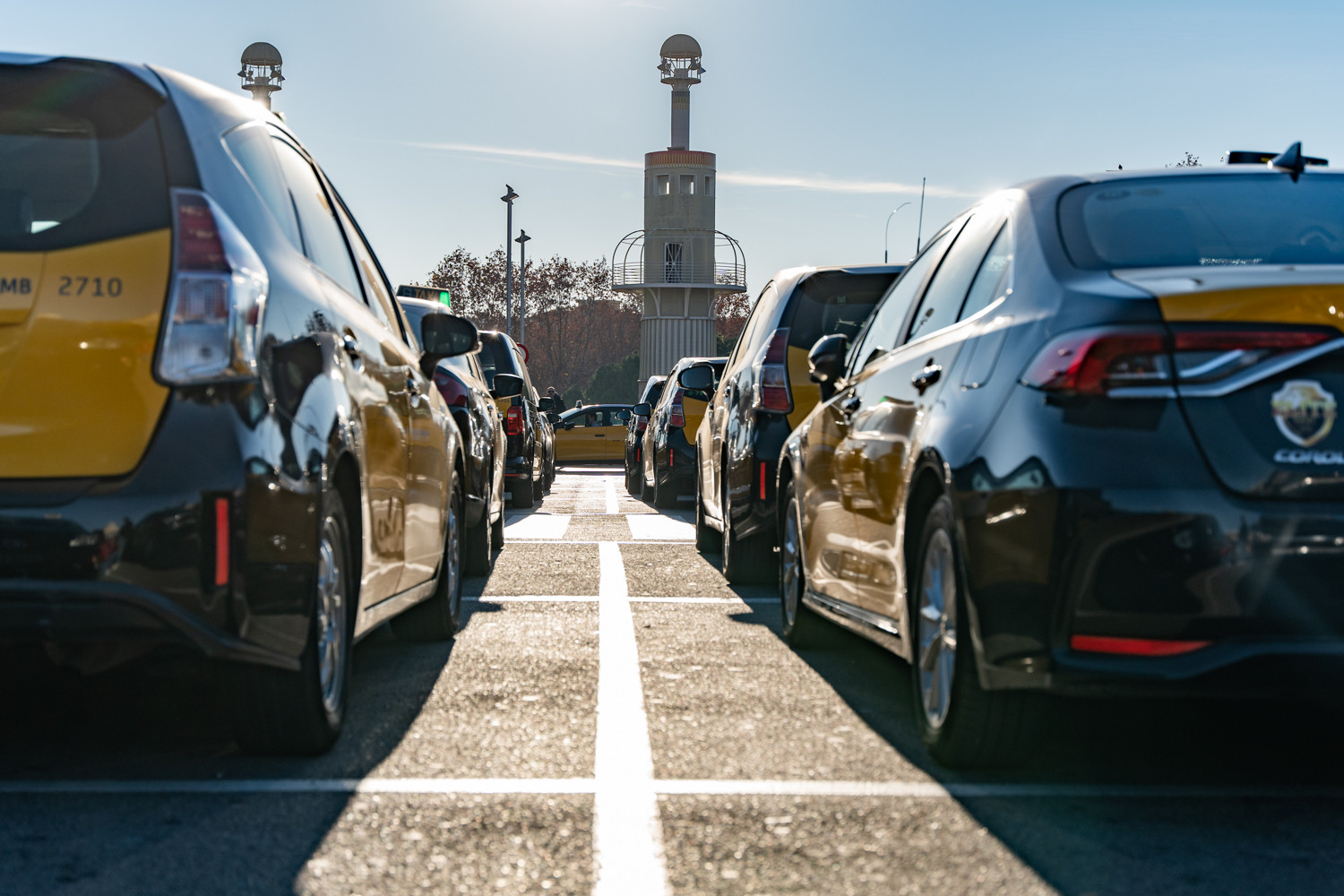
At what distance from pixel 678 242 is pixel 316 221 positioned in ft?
211

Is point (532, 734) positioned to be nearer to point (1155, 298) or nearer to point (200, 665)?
A: point (200, 665)

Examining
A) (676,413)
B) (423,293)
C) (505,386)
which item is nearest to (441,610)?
(505,386)

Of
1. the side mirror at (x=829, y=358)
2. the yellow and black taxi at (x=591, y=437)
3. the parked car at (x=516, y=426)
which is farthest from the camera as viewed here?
the yellow and black taxi at (x=591, y=437)

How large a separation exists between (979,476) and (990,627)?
383mm

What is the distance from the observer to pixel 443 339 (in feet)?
21.7

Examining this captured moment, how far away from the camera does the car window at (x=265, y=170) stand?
4.43 metres

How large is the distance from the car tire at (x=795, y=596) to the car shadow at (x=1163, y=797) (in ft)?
2.48

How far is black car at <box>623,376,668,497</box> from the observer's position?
68.8 ft

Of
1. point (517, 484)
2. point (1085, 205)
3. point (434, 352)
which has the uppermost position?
point (1085, 205)

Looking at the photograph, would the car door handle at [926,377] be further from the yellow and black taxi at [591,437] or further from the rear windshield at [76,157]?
the yellow and black taxi at [591,437]

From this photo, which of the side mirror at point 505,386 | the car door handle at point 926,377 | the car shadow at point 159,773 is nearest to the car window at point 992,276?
the car door handle at point 926,377

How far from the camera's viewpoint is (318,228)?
5258 mm

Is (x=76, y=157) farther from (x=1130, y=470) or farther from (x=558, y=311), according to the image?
(x=558, y=311)

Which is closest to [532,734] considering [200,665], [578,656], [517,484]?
[200,665]
